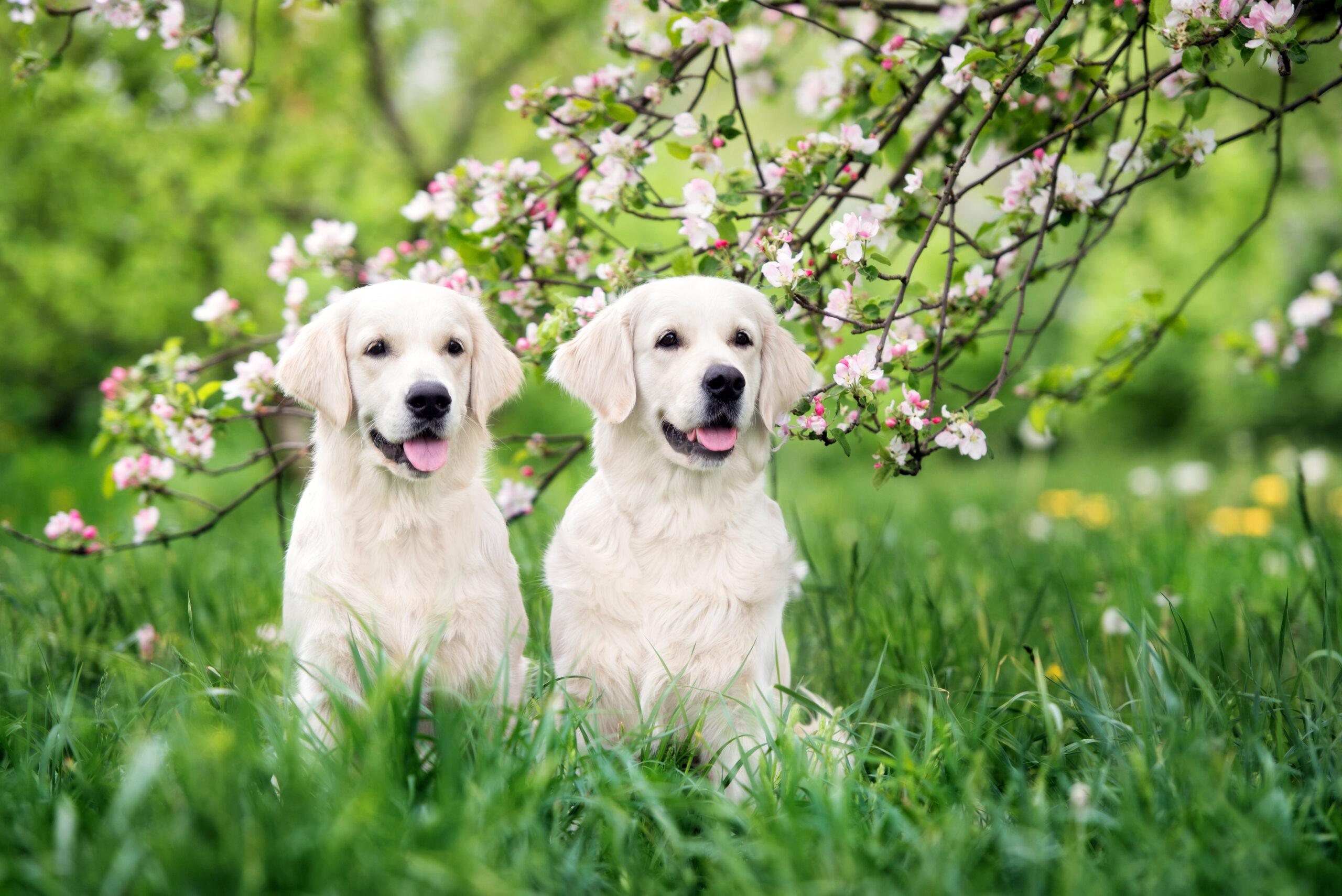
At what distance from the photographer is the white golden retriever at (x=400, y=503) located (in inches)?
97.3

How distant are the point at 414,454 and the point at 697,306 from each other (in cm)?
84

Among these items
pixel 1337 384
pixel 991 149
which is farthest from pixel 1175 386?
pixel 991 149

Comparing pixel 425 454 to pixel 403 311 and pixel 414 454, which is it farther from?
pixel 403 311

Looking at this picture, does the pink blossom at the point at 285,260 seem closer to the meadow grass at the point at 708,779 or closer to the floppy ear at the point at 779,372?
the meadow grass at the point at 708,779

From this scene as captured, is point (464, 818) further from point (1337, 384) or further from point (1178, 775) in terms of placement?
point (1337, 384)

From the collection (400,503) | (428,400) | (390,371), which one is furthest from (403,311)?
(400,503)

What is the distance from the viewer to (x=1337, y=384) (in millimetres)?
10055

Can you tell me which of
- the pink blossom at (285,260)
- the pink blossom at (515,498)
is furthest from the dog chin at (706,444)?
the pink blossom at (285,260)

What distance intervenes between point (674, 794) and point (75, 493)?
682 cm

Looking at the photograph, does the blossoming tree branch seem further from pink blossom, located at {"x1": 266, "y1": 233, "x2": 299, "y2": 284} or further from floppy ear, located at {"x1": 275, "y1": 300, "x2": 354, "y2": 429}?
floppy ear, located at {"x1": 275, "y1": 300, "x2": 354, "y2": 429}

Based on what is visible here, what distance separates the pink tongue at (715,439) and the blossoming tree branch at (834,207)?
0.15 m

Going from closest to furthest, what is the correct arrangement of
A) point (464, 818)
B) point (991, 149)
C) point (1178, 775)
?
point (464, 818)
point (1178, 775)
point (991, 149)

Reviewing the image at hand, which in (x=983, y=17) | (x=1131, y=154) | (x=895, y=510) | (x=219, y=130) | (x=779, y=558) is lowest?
(x=895, y=510)

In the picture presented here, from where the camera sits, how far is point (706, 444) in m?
2.58
